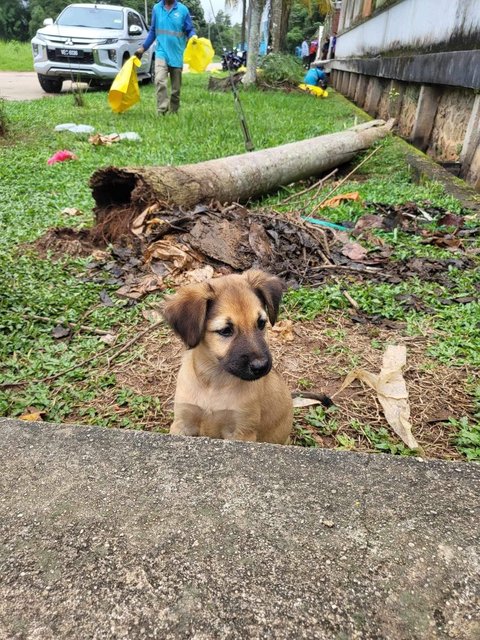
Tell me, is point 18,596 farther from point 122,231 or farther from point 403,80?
point 403,80

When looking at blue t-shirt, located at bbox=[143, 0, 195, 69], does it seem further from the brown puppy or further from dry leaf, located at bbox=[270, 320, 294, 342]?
the brown puppy

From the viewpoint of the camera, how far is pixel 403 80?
413 inches

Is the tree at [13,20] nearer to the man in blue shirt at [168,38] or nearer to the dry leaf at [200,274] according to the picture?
A: the man in blue shirt at [168,38]

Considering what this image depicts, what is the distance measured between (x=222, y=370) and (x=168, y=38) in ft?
36.1

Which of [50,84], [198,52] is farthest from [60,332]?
[50,84]

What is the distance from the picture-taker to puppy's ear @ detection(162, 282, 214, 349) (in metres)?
2.53

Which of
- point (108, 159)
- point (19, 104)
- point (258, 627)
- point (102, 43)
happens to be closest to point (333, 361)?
point (258, 627)

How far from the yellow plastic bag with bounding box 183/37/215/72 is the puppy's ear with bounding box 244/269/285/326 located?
10.8m

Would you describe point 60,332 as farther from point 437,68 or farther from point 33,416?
point 437,68

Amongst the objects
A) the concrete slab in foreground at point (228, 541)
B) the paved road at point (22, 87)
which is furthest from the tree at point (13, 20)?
the concrete slab in foreground at point (228, 541)

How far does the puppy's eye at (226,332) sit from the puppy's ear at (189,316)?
90 millimetres

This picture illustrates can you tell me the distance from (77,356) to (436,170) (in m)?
6.33

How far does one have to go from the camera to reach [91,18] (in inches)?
590

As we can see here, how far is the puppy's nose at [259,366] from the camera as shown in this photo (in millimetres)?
2332
